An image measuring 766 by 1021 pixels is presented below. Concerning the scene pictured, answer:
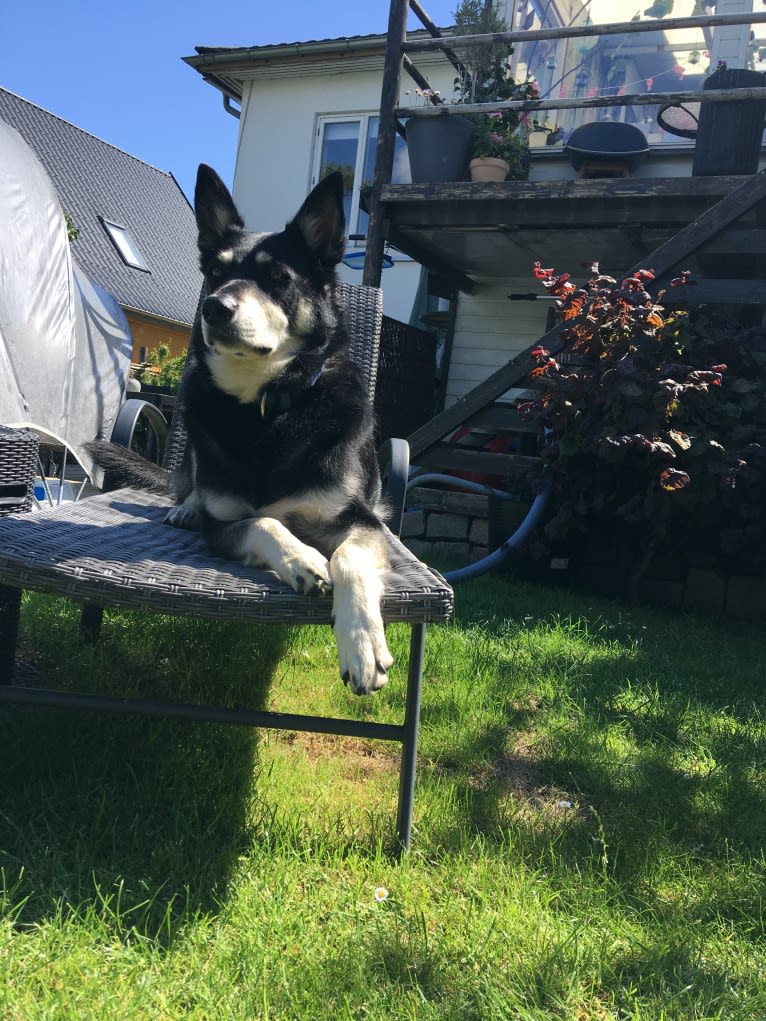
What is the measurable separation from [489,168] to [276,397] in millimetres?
4905

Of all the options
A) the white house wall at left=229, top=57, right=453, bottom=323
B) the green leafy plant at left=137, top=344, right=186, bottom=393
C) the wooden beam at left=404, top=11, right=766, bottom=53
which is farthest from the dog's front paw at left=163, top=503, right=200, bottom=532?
the green leafy plant at left=137, top=344, right=186, bottom=393

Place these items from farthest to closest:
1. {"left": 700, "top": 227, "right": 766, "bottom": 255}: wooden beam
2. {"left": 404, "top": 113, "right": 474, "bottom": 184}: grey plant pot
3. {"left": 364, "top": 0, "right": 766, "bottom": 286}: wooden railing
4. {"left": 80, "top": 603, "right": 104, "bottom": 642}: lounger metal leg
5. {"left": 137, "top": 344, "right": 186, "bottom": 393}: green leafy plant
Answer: {"left": 137, "top": 344, "right": 186, "bottom": 393}: green leafy plant
{"left": 404, "top": 113, "right": 474, "bottom": 184}: grey plant pot
{"left": 364, "top": 0, "right": 766, "bottom": 286}: wooden railing
{"left": 700, "top": 227, "right": 766, "bottom": 255}: wooden beam
{"left": 80, "top": 603, "right": 104, "bottom": 642}: lounger metal leg

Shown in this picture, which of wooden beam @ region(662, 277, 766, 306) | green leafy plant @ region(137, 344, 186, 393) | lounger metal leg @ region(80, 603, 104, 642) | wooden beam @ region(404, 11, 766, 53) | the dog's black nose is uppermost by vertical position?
wooden beam @ region(404, 11, 766, 53)

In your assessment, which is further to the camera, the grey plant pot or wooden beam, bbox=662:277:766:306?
the grey plant pot

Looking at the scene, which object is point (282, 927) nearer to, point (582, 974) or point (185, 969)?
point (185, 969)

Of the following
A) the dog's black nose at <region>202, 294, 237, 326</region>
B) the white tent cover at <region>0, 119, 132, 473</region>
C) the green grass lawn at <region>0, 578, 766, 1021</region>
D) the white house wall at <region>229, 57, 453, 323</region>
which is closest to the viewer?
the green grass lawn at <region>0, 578, 766, 1021</region>

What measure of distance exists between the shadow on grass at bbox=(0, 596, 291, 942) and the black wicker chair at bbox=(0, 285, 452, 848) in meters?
0.24

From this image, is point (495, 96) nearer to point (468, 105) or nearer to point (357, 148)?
point (468, 105)

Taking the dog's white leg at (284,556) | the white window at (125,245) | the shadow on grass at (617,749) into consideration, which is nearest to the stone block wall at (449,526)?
the shadow on grass at (617,749)

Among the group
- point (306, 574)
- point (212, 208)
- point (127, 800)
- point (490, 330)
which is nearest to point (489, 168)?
point (490, 330)

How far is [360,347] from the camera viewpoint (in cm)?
347

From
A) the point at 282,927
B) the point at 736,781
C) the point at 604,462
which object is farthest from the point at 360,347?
the point at 282,927

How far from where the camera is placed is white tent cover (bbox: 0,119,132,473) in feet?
19.4

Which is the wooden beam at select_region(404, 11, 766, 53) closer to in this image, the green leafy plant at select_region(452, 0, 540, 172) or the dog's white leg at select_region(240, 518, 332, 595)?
the green leafy plant at select_region(452, 0, 540, 172)
